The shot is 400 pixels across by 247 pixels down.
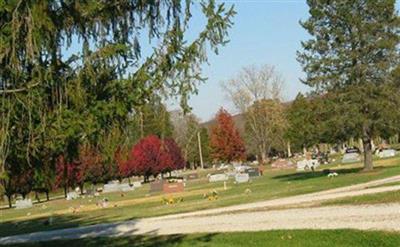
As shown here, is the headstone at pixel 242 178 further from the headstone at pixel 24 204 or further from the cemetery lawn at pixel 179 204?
the headstone at pixel 24 204

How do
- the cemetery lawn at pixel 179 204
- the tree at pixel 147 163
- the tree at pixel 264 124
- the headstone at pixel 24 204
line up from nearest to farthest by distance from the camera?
the cemetery lawn at pixel 179 204 → the headstone at pixel 24 204 → the tree at pixel 147 163 → the tree at pixel 264 124

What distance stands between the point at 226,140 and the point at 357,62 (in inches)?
2501

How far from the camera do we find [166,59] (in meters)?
8.05

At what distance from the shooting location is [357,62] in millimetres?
38156

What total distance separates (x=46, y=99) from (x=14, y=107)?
45 cm

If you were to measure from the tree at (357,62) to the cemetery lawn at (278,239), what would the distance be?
22771 mm

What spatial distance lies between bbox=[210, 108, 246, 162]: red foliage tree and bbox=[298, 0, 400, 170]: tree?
2434 inches

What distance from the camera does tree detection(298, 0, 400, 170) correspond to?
122 feet

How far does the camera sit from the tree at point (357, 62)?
37250 mm

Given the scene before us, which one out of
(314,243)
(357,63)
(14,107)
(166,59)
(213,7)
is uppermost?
(357,63)

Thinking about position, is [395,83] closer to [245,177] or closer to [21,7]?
[245,177]

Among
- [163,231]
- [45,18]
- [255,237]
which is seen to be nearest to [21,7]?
[45,18]

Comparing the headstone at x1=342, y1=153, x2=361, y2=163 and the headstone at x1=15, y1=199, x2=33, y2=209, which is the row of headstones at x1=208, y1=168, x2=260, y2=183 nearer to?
the headstone at x1=342, y1=153, x2=361, y2=163

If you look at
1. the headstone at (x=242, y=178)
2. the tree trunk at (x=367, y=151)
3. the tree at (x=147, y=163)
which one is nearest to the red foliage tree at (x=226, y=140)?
the tree at (x=147, y=163)
